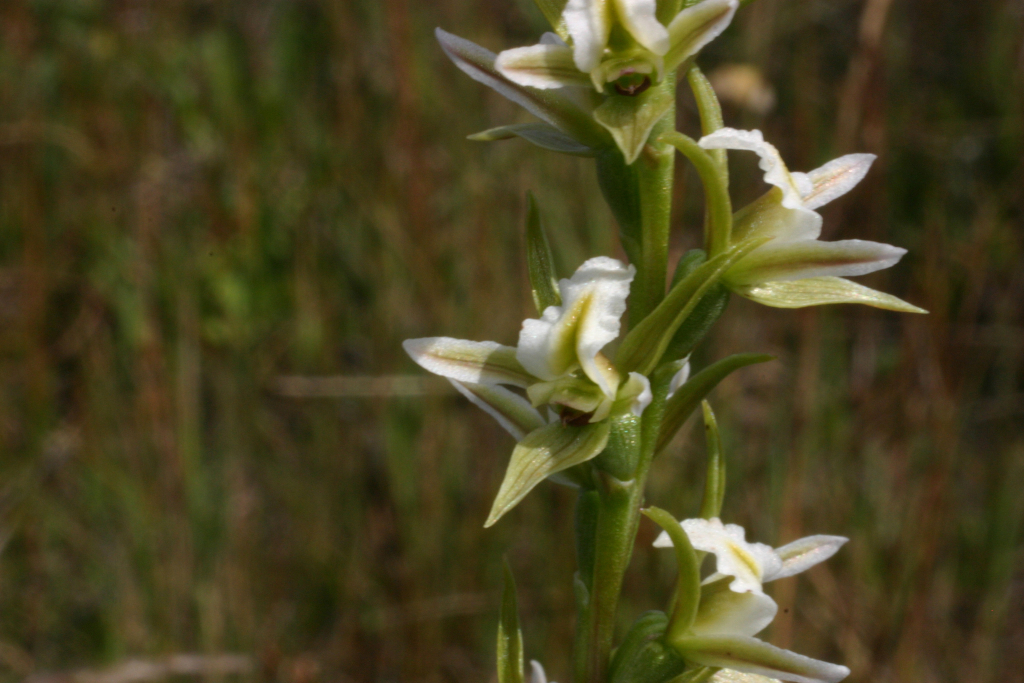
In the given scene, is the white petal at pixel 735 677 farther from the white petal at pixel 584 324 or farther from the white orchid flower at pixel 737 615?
the white petal at pixel 584 324

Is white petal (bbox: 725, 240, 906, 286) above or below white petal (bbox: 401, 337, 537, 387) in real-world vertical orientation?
above

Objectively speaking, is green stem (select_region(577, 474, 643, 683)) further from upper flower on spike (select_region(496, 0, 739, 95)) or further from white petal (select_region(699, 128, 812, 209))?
upper flower on spike (select_region(496, 0, 739, 95))

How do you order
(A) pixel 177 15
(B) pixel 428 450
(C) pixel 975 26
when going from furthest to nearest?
(C) pixel 975 26 → (A) pixel 177 15 → (B) pixel 428 450

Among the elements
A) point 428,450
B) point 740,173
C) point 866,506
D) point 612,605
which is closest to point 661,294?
point 612,605

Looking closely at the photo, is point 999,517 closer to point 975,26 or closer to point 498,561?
point 498,561

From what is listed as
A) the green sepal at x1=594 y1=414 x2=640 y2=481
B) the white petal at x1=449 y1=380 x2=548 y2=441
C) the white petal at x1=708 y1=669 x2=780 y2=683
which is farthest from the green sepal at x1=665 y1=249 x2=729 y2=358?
the white petal at x1=708 y1=669 x2=780 y2=683

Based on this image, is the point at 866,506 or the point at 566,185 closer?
the point at 866,506

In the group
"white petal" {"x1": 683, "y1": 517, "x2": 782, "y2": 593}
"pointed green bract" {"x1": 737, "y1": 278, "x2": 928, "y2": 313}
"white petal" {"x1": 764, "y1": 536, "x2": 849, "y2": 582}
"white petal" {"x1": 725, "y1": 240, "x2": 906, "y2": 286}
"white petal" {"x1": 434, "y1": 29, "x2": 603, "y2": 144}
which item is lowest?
"white petal" {"x1": 764, "y1": 536, "x2": 849, "y2": 582}

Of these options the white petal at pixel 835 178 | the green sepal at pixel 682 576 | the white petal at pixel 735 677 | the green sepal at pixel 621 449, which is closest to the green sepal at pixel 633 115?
the white petal at pixel 835 178
